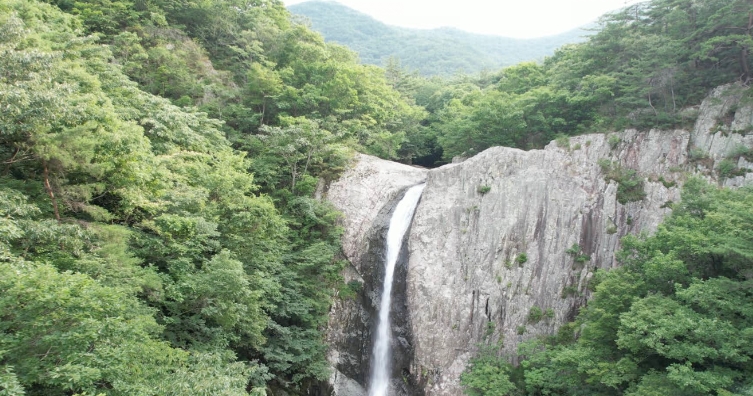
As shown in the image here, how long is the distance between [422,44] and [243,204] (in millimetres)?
87449

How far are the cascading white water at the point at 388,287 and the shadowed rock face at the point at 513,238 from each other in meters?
0.55

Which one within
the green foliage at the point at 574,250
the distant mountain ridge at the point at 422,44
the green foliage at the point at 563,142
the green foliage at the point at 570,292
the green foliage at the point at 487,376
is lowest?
the green foliage at the point at 487,376

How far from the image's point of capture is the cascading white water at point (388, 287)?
18.3m

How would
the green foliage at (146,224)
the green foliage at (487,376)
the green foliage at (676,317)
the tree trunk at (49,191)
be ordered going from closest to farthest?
the green foliage at (146,224) → the tree trunk at (49,191) → the green foliage at (676,317) → the green foliage at (487,376)

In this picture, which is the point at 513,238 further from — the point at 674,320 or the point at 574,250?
the point at 674,320

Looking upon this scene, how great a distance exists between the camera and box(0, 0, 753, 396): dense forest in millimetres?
8625

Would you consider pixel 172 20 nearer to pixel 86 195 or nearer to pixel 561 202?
pixel 86 195

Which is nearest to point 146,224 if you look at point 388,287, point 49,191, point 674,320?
point 49,191

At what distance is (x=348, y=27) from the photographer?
108 metres

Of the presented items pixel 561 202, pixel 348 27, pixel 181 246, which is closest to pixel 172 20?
pixel 181 246

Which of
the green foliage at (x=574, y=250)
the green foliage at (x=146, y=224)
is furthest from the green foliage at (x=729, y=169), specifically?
the green foliage at (x=146, y=224)

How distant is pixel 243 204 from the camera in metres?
15.9

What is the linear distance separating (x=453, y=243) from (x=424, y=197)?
2.94 m

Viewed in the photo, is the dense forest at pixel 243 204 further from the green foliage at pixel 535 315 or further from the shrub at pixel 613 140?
the green foliage at pixel 535 315
